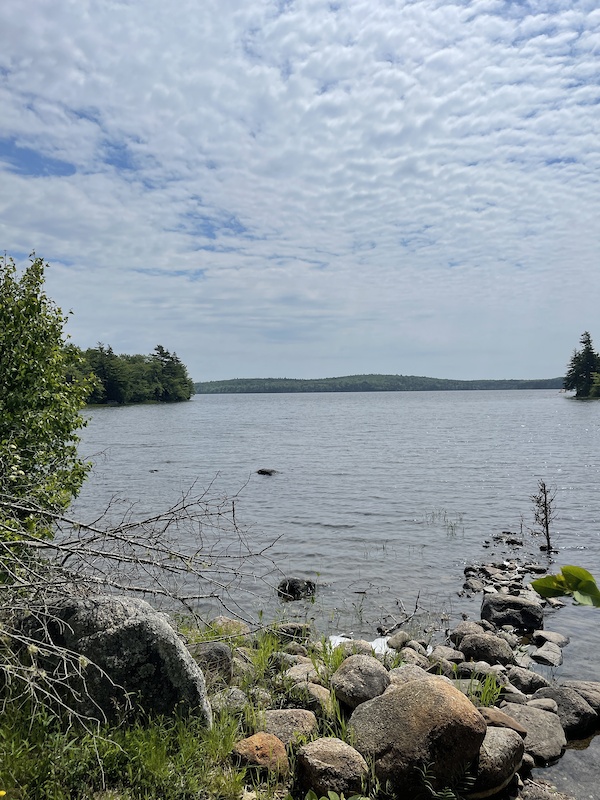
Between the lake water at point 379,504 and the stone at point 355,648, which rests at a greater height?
the stone at point 355,648

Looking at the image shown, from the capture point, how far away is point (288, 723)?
240 inches

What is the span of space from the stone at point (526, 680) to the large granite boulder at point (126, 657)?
213 inches

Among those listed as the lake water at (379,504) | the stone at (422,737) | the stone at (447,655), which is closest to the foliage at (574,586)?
the stone at (422,737)

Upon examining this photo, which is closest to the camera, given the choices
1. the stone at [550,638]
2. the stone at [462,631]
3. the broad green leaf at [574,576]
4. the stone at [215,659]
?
the broad green leaf at [574,576]

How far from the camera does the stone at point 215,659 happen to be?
692cm

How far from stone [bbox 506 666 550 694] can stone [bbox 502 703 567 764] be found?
1178mm

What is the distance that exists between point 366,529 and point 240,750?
14.4 meters

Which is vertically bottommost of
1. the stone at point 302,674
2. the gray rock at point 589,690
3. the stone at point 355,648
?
the gray rock at point 589,690

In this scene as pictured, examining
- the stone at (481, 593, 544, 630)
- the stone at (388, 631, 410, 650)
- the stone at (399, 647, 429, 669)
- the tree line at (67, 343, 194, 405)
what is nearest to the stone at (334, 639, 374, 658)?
the stone at (399, 647, 429, 669)

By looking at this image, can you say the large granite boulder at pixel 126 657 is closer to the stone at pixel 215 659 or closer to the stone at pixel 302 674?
the stone at pixel 215 659

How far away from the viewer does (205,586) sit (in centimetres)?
1341

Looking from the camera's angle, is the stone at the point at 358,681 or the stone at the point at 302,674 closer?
the stone at the point at 358,681

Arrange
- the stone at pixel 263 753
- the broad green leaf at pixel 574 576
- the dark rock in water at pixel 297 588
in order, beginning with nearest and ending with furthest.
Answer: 1. the broad green leaf at pixel 574 576
2. the stone at pixel 263 753
3. the dark rock in water at pixel 297 588

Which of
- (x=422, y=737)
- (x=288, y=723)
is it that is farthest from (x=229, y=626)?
(x=422, y=737)
